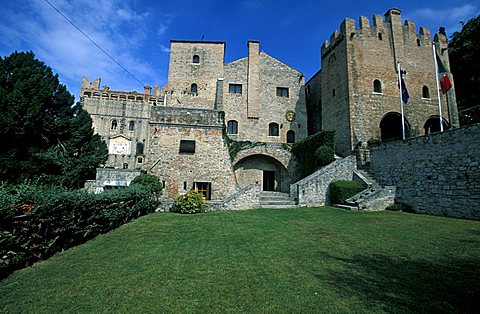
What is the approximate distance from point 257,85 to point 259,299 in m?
24.1

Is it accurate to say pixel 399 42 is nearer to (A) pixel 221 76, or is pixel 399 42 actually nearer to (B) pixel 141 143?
(A) pixel 221 76

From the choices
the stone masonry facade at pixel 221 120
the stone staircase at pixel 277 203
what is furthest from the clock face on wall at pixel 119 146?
the stone staircase at pixel 277 203

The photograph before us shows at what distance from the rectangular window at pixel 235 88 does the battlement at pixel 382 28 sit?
10.6 metres

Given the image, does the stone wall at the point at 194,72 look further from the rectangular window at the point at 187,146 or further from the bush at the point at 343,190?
the bush at the point at 343,190

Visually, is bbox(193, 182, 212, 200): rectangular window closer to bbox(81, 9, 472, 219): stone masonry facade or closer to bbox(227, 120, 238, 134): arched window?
bbox(81, 9, 472, 219): stone masonry facade

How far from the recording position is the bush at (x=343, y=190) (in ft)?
47.3

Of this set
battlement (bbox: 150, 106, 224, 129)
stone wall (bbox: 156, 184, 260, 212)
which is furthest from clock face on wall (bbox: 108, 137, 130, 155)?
stone wall (bbox: 156, 184, 260, 212)

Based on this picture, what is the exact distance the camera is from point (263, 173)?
73.4 feet

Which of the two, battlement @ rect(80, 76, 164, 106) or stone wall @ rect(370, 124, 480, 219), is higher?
battlement @ rect(80, 76, 164, 106)

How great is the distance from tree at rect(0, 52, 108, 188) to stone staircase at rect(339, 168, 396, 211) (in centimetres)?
2002

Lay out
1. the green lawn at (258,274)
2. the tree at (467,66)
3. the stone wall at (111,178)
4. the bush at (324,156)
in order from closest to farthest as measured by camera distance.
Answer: the green lawn at (258,274) < the stone wall at (111,178) < the bush at (324,156) < the tree at (467,66)

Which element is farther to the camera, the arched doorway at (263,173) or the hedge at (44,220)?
the arched doorway at (263,173)

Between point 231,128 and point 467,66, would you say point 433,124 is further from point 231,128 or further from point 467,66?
point 231,128

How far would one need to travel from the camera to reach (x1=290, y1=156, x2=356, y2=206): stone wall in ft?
49.3
